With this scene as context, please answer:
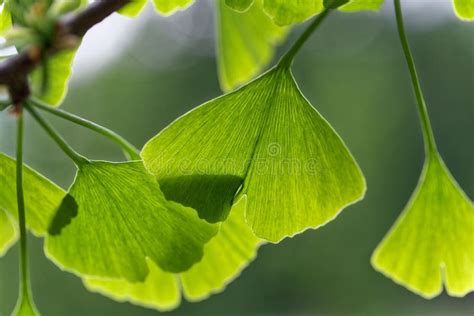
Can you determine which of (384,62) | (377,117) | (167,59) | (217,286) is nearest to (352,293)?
(377,117)

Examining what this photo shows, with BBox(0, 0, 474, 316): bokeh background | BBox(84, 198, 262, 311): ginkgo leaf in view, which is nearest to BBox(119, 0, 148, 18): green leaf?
BBox(84, 198, 262, 311): ginkgo leaf

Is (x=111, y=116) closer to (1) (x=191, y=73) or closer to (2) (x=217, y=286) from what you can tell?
(1) (x=191, y=73)

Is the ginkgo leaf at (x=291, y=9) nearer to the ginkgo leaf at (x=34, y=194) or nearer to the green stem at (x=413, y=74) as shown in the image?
the green stem at (x=413, y=74)

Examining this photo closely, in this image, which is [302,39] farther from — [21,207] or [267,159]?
[21,207]

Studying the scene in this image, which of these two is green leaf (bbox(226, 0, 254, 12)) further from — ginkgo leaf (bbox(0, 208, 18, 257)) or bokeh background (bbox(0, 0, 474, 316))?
bokeh background (bbox(0, 0, 474, 316))

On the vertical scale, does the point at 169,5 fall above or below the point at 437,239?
above

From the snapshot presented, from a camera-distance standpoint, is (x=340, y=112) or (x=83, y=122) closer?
(x=83, y=122)

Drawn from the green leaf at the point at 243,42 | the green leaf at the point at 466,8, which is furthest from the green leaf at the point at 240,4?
the green leaf at the point at 243,42

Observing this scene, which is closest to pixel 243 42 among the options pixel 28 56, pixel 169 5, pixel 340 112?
pixel 169 5

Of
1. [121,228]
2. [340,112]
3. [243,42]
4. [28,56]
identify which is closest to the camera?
[28,56]
